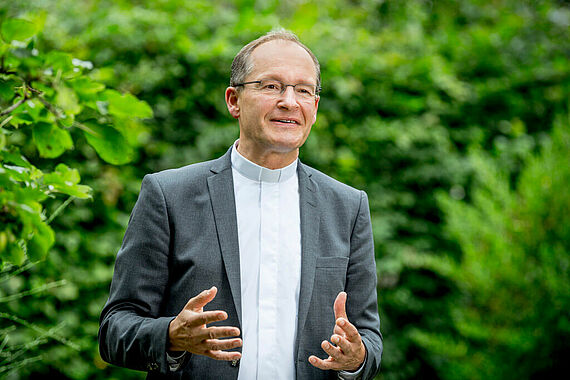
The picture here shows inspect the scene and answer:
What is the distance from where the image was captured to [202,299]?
151 cm

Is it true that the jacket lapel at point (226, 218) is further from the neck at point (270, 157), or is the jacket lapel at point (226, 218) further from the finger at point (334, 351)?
the finger at point (334, 351)

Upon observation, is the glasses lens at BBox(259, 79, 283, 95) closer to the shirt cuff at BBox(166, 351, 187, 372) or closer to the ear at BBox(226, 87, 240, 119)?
the ear at BBox(226, 87, 240, 119)

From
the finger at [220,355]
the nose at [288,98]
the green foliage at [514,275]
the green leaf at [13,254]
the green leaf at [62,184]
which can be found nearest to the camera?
the green leaf at [13,254]

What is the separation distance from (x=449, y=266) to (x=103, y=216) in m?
2.51

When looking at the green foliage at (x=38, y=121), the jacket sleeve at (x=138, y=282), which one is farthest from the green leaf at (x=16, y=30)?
the jacket sleeve at (x=138, y=282)

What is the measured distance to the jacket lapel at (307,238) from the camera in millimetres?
1843

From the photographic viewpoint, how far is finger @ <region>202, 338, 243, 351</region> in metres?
1.49

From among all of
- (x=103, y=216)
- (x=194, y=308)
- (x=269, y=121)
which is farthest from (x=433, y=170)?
(x=194, y=308)

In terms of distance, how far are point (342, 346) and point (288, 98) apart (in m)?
0.80

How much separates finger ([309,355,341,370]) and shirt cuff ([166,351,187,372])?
0.37 meters

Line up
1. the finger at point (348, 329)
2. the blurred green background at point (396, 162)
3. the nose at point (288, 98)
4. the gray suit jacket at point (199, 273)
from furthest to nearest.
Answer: the blurred green background at point (396, 162) → the nose at point (288, 98) → the gray suit jacket at point (199, 273) → the finger at point (348, 329)

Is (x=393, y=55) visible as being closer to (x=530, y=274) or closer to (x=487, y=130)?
(x=487, y=130)

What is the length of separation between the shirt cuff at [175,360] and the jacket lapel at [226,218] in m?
0.20

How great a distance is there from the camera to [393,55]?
473 cm
